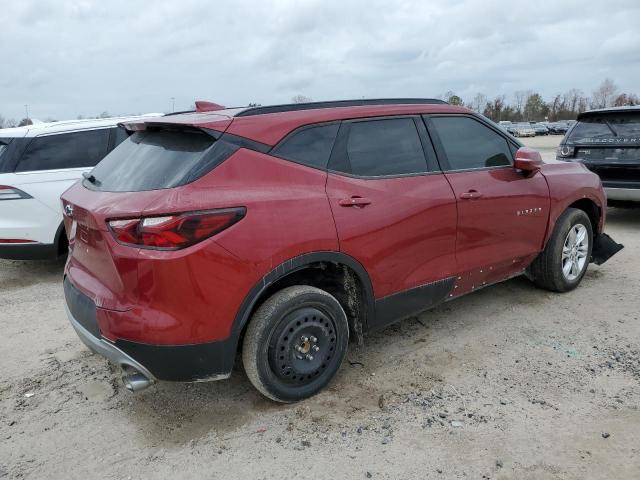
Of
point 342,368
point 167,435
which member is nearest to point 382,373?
point 342,368

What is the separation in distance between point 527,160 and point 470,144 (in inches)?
19.8

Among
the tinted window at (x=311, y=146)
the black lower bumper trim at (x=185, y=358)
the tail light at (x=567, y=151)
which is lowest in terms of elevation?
the black lower bumper trim at (x=185, y=358)

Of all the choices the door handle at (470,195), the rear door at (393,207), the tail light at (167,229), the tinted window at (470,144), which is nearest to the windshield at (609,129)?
the tinted window at (470,144)

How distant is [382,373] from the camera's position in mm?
3492

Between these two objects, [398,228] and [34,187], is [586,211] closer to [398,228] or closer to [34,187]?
[398,228]

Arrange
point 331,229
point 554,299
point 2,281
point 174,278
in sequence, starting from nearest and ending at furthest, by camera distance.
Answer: point 174,278 < point 331,229 < point 554,299 < point 2,281

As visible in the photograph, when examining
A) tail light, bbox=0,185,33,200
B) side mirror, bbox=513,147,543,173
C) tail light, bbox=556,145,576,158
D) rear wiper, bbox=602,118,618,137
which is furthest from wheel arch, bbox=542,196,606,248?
tail light, bbox=0,185,33,200

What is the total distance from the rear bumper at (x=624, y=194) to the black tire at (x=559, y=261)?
271 cm

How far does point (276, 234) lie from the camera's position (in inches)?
109

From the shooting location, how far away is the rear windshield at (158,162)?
2713 millimetres

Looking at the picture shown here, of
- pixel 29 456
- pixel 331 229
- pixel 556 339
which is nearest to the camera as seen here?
pixel 29 456

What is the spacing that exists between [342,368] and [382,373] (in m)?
0.27

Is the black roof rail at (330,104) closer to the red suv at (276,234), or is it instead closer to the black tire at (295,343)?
the red suv at (276,234)

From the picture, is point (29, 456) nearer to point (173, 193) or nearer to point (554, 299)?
→ point (173, 193)
